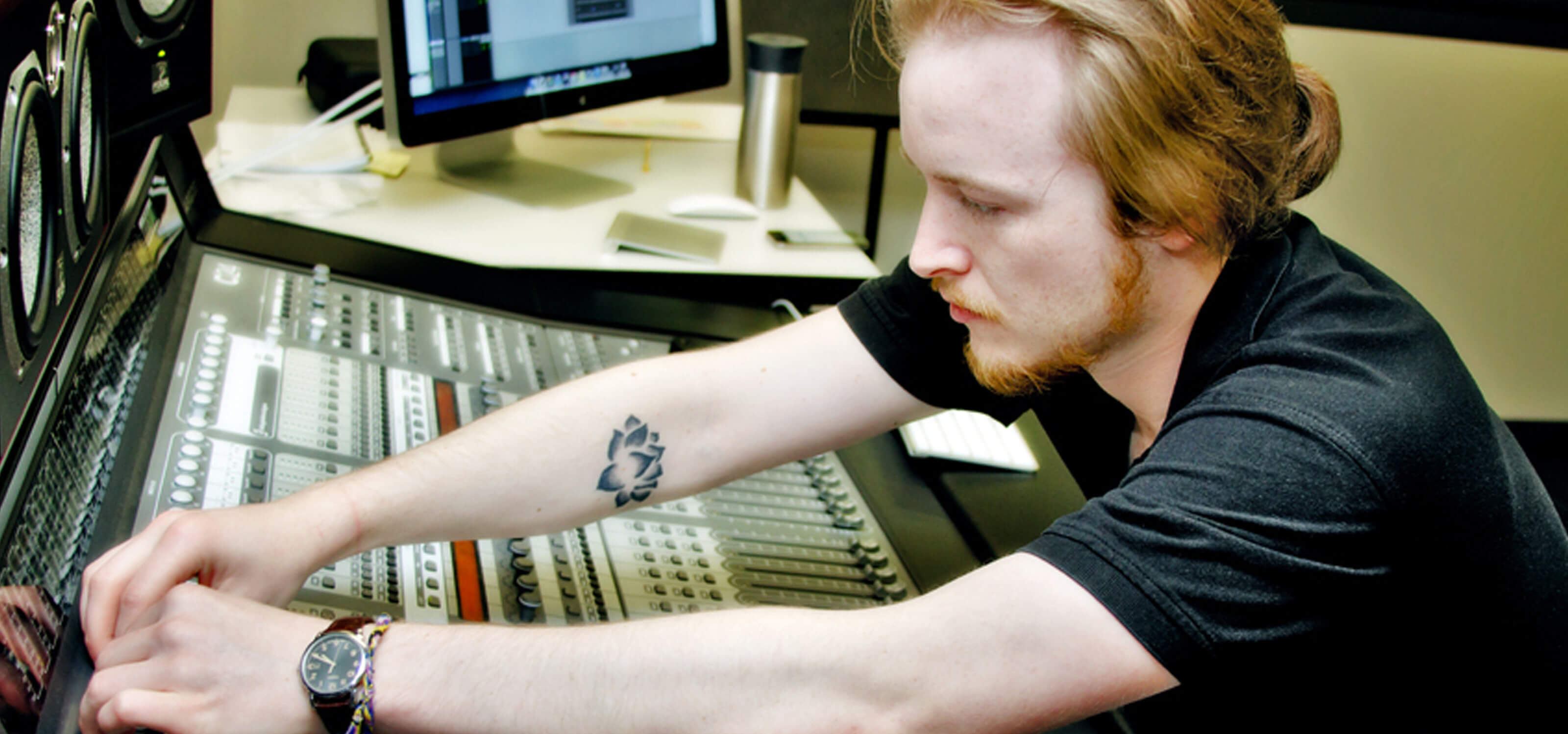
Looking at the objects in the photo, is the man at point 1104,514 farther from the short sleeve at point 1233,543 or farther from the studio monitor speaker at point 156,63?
the studio monitor speaker at point 156,63

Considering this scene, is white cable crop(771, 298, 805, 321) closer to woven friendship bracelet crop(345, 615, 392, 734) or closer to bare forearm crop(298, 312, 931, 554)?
bare forearm crop(298, 312, 931, 554)

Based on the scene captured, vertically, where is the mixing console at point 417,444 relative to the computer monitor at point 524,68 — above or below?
below

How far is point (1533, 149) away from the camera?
7.56 ft

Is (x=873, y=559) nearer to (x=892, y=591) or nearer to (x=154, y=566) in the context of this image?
(x=892, y=591)

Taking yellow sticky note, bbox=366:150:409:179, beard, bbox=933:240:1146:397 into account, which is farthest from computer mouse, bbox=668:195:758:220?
beard, bbox=933:240:1146:397

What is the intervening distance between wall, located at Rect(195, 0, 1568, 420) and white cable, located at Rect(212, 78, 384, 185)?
70 cm

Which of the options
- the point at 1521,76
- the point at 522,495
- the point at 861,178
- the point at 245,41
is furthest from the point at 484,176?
the point at 1521,76

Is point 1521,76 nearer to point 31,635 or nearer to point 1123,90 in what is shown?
point 1123,90

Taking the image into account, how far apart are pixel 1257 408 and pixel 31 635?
0.67 metres

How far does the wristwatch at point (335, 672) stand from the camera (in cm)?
60

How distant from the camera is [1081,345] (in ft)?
2.68

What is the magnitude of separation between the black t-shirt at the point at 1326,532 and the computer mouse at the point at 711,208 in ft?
2.76

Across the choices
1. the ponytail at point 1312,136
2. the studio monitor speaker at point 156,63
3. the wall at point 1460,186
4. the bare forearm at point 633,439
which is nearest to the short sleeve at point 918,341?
the bare forearm at point 633,439

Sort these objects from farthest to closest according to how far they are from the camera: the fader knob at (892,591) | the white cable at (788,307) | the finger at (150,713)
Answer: the white cable at (788,307)
the fader knob at (892,591)
the finger at (150,713)
